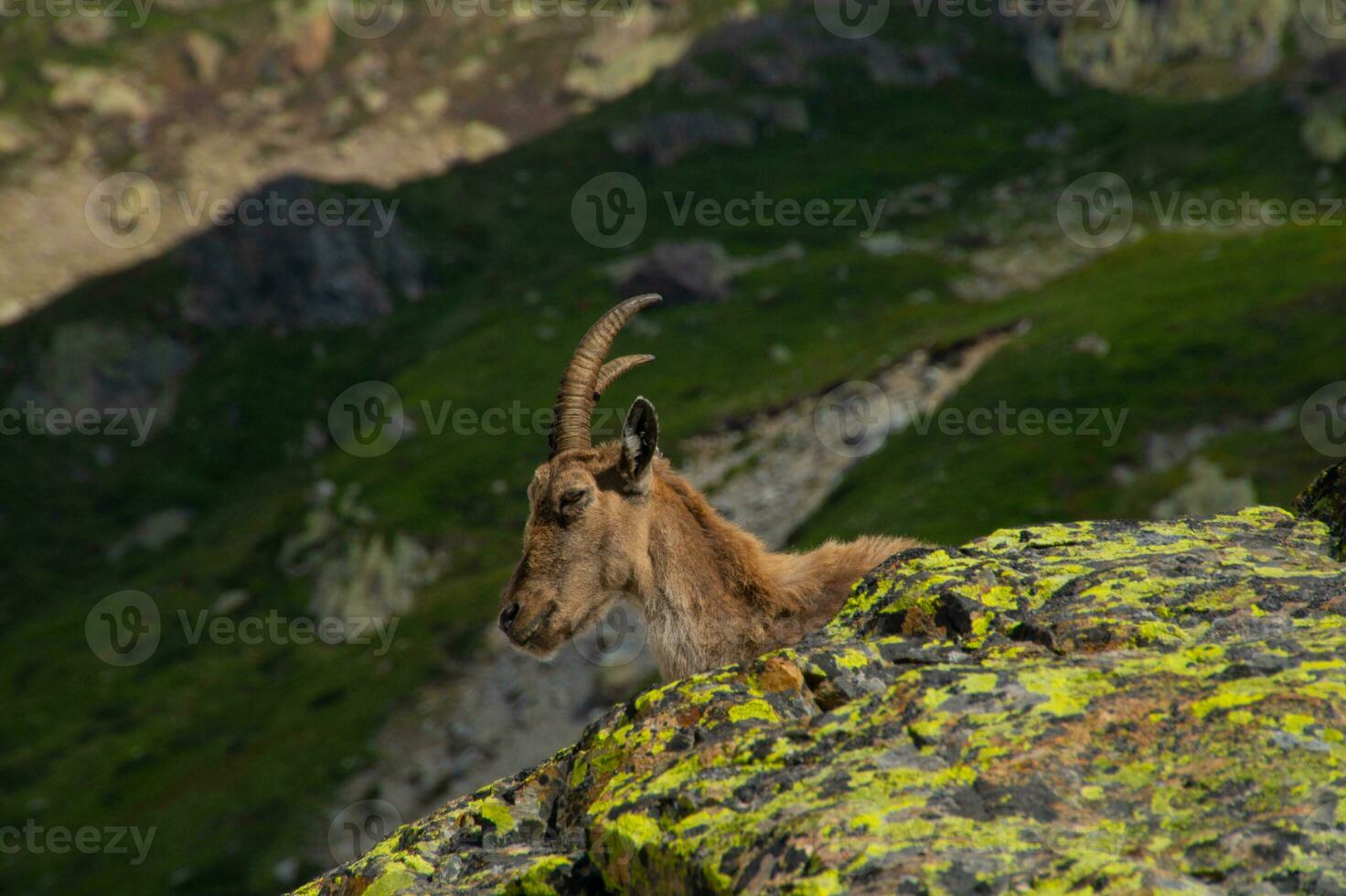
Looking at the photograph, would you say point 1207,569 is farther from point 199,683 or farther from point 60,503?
point 60,503

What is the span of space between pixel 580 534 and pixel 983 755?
726cm

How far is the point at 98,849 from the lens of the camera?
84250 mm

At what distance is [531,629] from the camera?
45.8 ft

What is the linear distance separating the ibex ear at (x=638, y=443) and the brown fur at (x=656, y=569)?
2 cm

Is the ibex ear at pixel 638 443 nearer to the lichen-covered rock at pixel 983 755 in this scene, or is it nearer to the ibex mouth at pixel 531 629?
the ibex mouth at pixel 531 629

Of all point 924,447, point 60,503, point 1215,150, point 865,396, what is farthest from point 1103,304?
point 60,503

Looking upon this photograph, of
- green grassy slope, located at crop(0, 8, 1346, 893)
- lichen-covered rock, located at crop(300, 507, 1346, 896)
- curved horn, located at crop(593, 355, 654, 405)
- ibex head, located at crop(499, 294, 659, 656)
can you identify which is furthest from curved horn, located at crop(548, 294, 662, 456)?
green grassy slope, located at crop(0, 8, 1346, 893)

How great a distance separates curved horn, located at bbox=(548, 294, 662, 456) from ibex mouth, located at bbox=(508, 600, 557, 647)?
2046 mm

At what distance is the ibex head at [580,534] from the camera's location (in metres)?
14.0

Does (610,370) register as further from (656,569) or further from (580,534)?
(656,569)

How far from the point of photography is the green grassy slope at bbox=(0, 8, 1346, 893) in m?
76.3

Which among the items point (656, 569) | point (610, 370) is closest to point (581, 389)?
point (610, 370)

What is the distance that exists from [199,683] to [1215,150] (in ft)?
459

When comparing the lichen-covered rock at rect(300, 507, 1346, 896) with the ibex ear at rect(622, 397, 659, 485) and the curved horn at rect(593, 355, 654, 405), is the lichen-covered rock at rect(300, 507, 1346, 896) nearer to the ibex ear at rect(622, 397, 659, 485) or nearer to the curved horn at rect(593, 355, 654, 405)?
the ibex ear at rect(622, 397, 659, 485)
